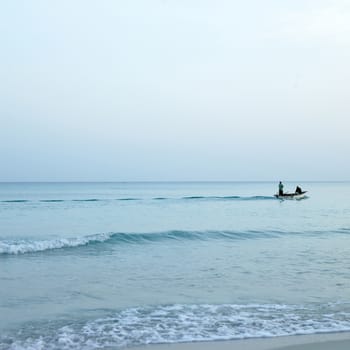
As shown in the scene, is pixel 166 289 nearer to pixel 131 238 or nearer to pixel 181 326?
pixel 181 326

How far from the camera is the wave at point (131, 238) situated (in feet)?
52.4

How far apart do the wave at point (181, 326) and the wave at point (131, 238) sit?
8615 millimetres

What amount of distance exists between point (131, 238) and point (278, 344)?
13271 mm

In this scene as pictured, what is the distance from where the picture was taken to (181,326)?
7.25 metres

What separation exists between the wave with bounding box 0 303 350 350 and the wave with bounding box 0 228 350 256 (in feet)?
28.3

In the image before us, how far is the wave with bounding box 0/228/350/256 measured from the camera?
15974 millimetres

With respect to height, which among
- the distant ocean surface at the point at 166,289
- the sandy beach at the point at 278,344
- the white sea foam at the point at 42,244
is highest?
the sandy beach at the point at 278,344

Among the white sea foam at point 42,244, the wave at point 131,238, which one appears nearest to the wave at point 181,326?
the white sea foam at point 42,244

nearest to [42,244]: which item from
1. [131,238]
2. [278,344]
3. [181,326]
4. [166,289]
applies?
[131,238]

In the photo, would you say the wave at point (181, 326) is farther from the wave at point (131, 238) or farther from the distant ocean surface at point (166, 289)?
the wave at point (131, 238)

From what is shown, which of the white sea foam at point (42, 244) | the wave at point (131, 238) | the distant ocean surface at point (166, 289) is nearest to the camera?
the distant ocean surface at point (166, 289)

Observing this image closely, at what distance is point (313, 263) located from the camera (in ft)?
43.1

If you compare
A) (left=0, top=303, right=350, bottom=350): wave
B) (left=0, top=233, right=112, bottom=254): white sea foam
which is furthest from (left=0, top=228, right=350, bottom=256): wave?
(left=0, top=303, right=350, bottom=350): wave

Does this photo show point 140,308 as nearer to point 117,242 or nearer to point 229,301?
point 229,301
